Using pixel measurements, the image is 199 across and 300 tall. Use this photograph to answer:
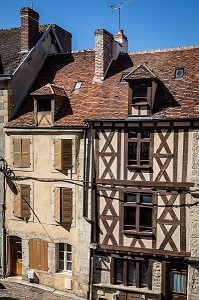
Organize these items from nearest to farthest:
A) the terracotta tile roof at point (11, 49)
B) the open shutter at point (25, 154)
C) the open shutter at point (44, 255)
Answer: the open shutter at point (44, 255) < the open shutter at point (25, 154) < the terracotta tile roof at point (11, 49)

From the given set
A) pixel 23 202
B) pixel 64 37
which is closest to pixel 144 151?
pixel 23 202

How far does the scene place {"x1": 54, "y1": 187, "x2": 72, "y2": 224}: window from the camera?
47.0 ft

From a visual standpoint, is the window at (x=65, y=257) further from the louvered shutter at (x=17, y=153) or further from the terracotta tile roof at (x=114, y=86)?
the terracotta tile roof at (x=114, y=86)

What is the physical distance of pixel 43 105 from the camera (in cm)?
1514

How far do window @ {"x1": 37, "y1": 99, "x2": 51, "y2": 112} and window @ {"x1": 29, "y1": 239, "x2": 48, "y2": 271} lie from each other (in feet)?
18.2

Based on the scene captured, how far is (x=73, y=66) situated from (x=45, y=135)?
14.6 ft

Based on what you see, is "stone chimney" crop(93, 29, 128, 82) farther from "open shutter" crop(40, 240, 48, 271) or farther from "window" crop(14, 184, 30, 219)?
"open shutter" crop(40, 240, 48, 271)

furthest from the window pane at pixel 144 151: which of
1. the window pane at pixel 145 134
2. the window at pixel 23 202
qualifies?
the window at pixel 23 202

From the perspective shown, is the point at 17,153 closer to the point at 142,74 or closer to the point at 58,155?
the point at 58,155

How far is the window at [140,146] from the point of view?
13164 mm

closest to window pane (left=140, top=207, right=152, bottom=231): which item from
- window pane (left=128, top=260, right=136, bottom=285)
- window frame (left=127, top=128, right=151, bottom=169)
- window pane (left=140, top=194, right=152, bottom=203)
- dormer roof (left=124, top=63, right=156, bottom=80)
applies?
window pane (left=140, top=194, right=152, bottom=203)

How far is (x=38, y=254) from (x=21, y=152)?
173 inches

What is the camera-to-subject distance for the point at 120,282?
1387 cm

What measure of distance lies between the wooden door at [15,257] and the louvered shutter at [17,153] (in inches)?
133
